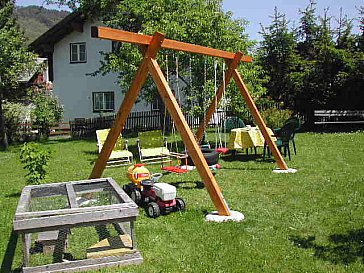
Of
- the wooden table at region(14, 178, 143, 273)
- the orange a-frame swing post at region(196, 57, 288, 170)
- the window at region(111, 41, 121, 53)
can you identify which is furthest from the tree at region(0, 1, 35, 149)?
the wooden table at region(14, 178, 143, 273)

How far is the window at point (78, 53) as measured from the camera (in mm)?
25734

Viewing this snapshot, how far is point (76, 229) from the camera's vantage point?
16.5 ft

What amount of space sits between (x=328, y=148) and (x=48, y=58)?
58.4 feet

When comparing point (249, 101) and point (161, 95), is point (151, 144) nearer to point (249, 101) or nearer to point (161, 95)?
point (249, 101)

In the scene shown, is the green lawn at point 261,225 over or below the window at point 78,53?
below

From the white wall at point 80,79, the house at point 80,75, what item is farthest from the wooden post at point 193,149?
the white wall at point 80,79

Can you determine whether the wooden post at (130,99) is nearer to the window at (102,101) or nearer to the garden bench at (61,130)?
the garden bench at (61,130)

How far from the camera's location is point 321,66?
20031 millimetres

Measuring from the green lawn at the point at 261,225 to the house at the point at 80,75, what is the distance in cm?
1554

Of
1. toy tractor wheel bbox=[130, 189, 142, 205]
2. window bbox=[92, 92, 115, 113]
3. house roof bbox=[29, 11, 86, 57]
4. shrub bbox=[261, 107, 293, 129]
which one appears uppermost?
house roof bbox=[29, 11, 86, 57]

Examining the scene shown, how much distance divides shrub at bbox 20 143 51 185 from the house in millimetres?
17366

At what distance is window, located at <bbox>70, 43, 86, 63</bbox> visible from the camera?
2573 cm

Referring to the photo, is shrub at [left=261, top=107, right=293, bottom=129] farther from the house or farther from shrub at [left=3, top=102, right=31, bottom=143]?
shrub at [left=3, top=102, right=31, bottom=143]

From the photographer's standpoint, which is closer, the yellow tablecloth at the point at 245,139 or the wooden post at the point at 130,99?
the wooden post at the point at 130,99
